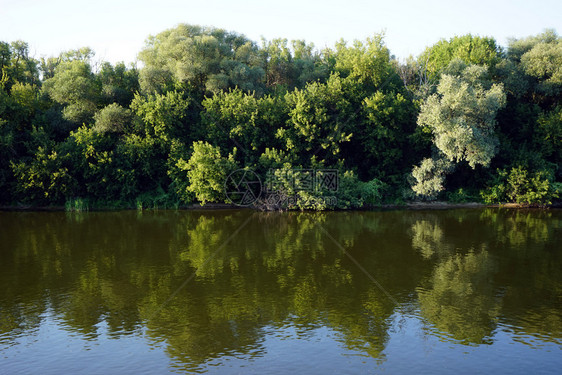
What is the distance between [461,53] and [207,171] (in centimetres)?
2799

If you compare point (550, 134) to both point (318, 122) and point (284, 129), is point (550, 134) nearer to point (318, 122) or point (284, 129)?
point (318, 122)

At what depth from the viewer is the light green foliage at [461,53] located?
47469 mm

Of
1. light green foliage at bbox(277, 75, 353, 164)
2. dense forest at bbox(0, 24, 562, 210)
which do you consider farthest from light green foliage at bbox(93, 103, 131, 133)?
light green foliage at bbox(277, 75, 353, 164)

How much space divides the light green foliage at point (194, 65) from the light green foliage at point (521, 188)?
24.9m

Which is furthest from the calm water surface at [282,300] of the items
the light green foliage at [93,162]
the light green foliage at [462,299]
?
the light green foliage at [93,162]

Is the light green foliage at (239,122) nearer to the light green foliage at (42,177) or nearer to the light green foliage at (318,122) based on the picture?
the light green foliage at (318,122)

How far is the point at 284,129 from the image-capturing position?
4425cm

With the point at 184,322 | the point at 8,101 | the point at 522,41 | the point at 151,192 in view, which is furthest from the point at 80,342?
the point at 522,41

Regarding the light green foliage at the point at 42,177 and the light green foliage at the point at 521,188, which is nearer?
the light green foliage at the point at 42,177

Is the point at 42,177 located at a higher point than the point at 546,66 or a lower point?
lower

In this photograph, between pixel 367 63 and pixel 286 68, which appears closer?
pixel 367 63

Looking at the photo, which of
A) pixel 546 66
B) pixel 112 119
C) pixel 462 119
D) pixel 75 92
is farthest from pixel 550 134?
pixel 75 92

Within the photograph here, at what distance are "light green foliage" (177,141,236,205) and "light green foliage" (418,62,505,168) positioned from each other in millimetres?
17899

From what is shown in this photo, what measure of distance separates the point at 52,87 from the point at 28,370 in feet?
132
